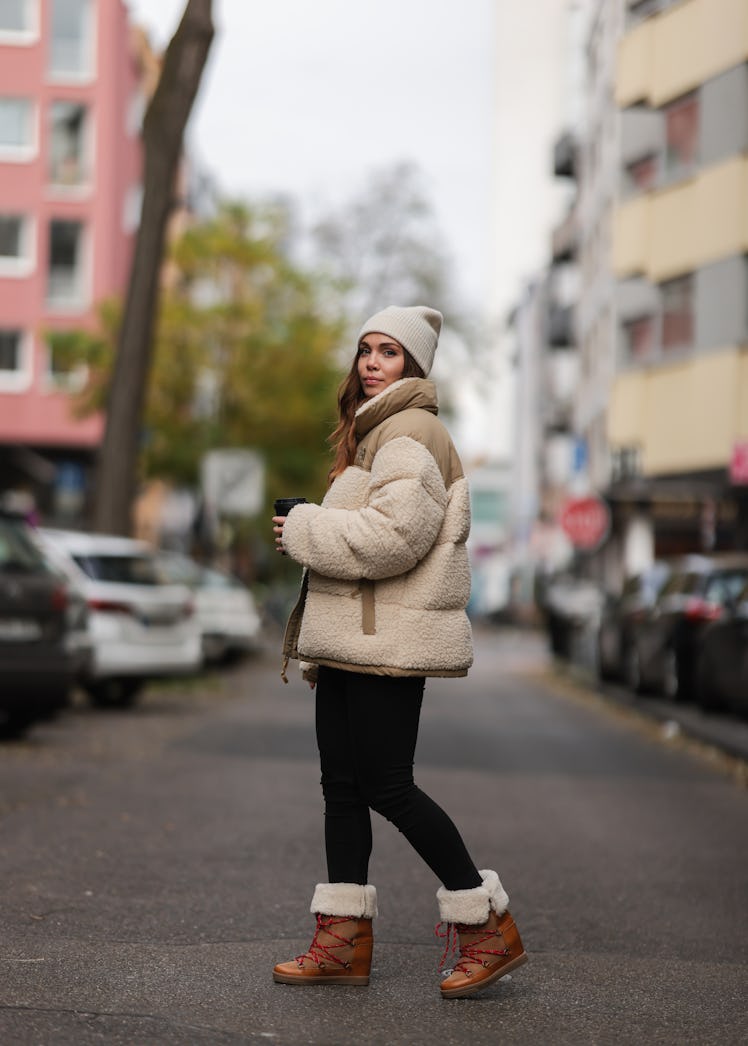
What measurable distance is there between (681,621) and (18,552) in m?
8.27

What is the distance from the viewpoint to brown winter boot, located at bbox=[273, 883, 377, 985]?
5.60m

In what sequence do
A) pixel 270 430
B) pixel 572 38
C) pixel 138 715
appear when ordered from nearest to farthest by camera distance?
pixel 138 715 → pixel 270 430 → pixel 572 38

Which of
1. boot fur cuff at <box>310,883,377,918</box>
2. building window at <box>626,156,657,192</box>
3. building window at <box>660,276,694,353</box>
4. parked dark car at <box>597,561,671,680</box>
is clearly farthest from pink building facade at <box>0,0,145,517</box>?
boot fur cuff at <box>310,883,377,918</box>

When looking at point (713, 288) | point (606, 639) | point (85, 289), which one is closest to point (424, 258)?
point (85, 289)

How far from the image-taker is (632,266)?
117 ft

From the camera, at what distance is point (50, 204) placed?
171ft

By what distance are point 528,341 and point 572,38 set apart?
2852cm

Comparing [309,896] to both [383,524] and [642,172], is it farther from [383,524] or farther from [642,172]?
[642,172]

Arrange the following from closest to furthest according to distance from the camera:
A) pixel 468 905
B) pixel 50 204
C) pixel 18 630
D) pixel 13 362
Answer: pixel 468 905, pixel 18 630, pixel 13 362, pixel 50 204

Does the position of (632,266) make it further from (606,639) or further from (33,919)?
(33,919)

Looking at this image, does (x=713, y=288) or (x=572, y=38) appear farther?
(x=572, y=38)

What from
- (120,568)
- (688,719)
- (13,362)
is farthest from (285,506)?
(13,362)

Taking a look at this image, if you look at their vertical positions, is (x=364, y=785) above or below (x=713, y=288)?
below

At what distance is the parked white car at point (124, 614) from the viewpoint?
1947cm
